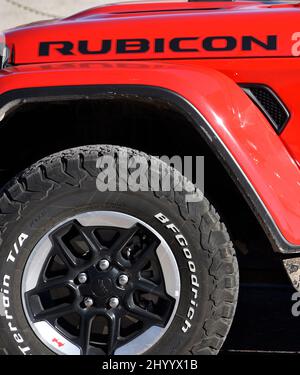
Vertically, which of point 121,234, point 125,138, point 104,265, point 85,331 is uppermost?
point 125,138

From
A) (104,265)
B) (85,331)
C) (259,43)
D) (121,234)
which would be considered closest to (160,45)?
(259,43)

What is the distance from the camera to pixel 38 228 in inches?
99.9

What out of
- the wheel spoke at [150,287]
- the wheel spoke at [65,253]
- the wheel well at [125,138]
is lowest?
the wheel spoke at [150,287]

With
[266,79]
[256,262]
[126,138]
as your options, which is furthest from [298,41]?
[256,262]

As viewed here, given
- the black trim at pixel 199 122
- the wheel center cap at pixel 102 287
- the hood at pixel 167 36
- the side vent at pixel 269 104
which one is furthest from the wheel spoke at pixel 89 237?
the side vent at pixel 269 104

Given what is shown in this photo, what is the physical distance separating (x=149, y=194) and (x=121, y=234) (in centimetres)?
20

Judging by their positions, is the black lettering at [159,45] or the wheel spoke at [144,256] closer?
the wheel spoke at [144,256]

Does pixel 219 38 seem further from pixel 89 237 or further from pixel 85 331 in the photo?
pixel 85 331

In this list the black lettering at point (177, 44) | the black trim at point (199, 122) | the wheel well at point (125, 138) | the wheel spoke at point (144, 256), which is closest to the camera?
the black trim at point (199, 122)

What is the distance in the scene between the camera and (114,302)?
257 cm

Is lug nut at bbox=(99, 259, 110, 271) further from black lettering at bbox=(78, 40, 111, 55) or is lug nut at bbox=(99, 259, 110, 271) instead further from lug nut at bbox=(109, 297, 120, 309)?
black lettering at bbox=(78, 40, 111, 55)

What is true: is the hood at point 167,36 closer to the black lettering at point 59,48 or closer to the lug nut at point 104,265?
the black lettering at point 59,48

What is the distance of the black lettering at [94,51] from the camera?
2.74 meters

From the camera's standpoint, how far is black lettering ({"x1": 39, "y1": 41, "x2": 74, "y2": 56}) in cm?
277
